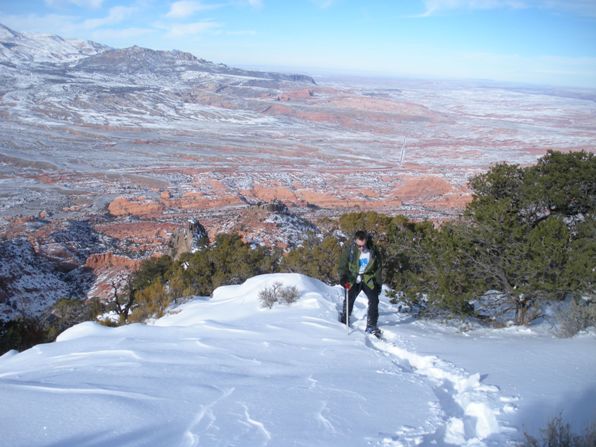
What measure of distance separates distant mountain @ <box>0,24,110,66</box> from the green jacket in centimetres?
11660

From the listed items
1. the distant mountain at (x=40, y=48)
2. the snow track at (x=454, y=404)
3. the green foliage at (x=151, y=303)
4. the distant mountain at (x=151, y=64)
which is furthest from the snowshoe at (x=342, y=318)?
the distant mountain at (x=151, y=64)

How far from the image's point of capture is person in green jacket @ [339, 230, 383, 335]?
567 cm

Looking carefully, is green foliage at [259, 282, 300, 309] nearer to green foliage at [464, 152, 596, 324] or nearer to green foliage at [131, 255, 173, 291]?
green foliage at [464, 152, 596, 324]

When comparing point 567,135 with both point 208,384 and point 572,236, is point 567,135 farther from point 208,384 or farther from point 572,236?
point 208,384

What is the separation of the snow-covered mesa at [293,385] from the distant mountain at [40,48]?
117m

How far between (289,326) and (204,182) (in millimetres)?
29544

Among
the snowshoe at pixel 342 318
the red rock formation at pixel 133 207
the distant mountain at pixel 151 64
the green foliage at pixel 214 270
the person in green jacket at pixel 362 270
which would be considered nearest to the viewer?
the person in green jacket at pixel 362 270

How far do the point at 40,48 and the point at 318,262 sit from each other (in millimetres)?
152898

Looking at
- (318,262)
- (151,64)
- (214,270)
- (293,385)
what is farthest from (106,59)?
(293,385)

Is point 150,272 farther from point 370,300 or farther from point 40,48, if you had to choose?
point 40,48

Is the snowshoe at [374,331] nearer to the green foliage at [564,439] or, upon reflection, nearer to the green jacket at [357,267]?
the green jacket at [357,267]

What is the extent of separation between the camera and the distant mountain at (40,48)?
379 feet

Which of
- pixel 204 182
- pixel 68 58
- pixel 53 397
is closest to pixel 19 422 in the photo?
pixel 53 397

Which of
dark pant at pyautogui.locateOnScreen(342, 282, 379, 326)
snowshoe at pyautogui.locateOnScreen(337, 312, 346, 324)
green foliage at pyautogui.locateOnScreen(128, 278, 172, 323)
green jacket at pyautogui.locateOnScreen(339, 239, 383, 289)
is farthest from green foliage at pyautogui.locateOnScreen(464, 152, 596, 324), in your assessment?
green foliage at pyautogui.locateOnScreen(128, 278, 172, 323)
